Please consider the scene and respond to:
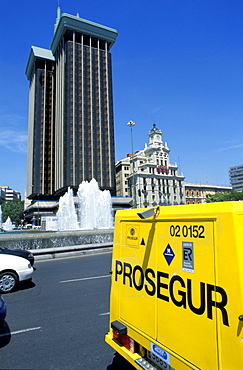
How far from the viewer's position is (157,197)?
10306 cm

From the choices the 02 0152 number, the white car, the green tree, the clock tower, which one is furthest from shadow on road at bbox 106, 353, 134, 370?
the green tree

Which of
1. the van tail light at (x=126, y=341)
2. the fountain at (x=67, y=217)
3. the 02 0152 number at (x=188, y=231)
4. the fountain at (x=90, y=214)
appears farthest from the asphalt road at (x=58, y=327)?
the fountain at (x=90, y=214)

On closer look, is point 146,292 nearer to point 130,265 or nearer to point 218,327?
point 130,265

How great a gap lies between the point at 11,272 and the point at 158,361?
6.48m

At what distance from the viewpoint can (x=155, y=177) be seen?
104 m

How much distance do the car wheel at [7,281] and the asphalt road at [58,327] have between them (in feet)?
0.83

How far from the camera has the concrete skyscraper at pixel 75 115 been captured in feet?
276

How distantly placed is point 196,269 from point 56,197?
91970mm

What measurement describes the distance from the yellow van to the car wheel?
18.0ft

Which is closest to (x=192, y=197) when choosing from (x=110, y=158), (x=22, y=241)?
(x=110, y=158)

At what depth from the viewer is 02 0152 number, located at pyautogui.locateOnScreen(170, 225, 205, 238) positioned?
2.62 m

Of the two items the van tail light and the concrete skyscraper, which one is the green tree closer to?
the concrete skyscraper

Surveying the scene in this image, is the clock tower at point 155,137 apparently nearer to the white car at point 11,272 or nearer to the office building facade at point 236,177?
the office building facade at point 236,177

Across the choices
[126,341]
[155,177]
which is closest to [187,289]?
[126,341]
